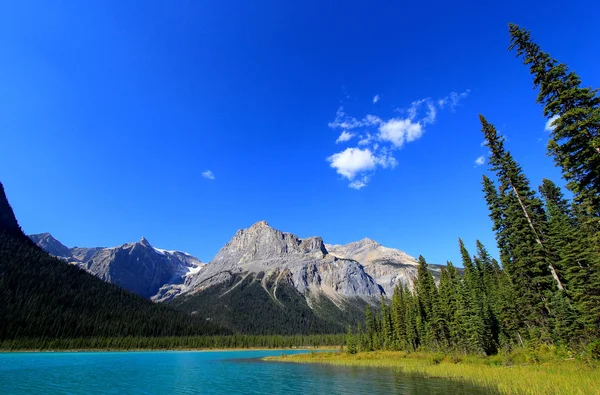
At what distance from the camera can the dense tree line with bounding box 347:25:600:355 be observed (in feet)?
73.4

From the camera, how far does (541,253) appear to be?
37.6 meters

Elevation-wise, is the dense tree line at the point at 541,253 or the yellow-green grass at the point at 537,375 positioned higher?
the dense tree line at the point at 541,253

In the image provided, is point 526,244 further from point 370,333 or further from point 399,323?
point 370,333

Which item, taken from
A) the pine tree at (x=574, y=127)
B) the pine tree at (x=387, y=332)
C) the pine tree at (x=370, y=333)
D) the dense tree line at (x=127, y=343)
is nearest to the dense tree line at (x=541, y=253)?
the pine tree at (x=574, y=127)

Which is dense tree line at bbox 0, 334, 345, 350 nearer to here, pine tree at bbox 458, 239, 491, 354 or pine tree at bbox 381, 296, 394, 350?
pine tree at bbox 381, 296, 394, 350

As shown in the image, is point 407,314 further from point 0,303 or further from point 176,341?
point 0,303

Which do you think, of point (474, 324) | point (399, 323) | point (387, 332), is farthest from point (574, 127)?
point (387, 332)

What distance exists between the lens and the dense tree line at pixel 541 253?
2238 cm

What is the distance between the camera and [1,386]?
35.9 m

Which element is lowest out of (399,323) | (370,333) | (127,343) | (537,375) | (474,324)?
(537,375)

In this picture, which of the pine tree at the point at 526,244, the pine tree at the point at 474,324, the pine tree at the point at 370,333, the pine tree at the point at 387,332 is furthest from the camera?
the pine tree at the point at 370,333

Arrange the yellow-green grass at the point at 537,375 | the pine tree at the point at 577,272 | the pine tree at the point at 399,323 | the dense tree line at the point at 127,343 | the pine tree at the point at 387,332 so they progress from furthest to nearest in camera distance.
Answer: the dense tree line at the point at 127,343 < the pine tree at the point at 387,332 < the pine tree at the point at 399,323 < the pine tree at the point at 577,272 < the yellow-green grass at the point at 537,375

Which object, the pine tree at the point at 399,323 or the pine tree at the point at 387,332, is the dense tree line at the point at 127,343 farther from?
the pine tree at the point at 399,323

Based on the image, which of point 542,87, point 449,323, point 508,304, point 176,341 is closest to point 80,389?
point 542,87
